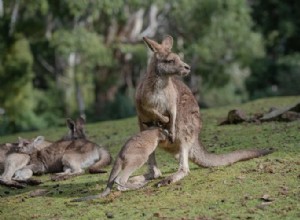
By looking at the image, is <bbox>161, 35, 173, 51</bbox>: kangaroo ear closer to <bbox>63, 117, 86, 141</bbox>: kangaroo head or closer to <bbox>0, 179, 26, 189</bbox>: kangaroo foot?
<bbox>0, 179, 26, 189</bbox>: kangaroo foot

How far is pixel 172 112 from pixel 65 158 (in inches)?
94.0

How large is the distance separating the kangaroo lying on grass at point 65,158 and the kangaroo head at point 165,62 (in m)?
2.05

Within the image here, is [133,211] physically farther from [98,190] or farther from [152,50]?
[152,50]

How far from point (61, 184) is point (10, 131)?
1145cm

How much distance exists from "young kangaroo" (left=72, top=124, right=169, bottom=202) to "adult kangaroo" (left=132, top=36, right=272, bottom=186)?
0.37m

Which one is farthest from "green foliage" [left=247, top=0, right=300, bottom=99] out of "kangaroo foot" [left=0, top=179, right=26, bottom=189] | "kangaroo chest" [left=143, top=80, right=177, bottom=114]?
"kangaroo chest" [left=143, top=80, right=177, bottom=114]

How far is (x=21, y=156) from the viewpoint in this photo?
9.63m

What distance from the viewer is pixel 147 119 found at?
25.5 feet

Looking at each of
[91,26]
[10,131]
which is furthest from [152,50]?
[91,26]

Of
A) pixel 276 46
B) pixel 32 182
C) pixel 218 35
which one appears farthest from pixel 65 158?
pixel 276 46

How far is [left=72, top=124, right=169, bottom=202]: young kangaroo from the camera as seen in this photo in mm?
7031

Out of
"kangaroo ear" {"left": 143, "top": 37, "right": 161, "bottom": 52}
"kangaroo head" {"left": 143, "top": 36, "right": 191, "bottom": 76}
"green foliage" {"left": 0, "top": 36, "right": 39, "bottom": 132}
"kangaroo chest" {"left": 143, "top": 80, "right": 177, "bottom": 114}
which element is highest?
"kangaroo ear" {"left": 143, "top": 37, "right": 161, "bottom": 52}

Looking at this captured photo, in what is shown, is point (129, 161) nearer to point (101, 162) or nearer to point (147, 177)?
point (147, 177)

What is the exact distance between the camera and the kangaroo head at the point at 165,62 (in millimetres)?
7605
